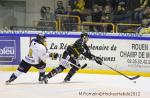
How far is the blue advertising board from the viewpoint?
15.2 meters

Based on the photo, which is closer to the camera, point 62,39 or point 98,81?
point 98,81

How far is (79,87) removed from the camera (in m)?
12.4

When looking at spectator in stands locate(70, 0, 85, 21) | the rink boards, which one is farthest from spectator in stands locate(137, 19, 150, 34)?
spectator in stands locate(70, 0, 85, 21)

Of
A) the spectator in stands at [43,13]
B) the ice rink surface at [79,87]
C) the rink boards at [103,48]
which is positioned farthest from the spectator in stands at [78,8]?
the ice rink surface at [79,87]

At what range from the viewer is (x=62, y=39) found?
603 inches

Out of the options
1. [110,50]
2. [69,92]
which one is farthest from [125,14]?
[69,92]

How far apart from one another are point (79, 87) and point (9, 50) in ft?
11.2

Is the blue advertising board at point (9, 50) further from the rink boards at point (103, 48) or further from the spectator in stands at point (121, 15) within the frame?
the spectator in stands at point (121, 15)

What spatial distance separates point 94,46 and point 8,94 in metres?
4.50

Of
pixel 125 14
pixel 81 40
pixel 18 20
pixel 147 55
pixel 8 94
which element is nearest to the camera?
pixel 8 94

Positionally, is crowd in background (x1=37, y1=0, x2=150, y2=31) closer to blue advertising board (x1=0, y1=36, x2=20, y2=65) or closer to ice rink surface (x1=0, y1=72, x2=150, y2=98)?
blue advertising board (x1=0, y1=36, x2=20, y2=65)

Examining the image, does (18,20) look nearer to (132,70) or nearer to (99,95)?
(132,70)

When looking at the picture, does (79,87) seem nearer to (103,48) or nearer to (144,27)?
(103,48)

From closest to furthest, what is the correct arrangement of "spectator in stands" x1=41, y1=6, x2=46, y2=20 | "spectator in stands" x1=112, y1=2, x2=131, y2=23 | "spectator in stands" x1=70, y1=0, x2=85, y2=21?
"spectator in stands" x1=112, y1=2, x2=131, y2=23, "spectator in stands" x1=70, y1=0, x2=85, y2=21, "spectator in stands" x1=41, y1=6, x2=46, y2=20
